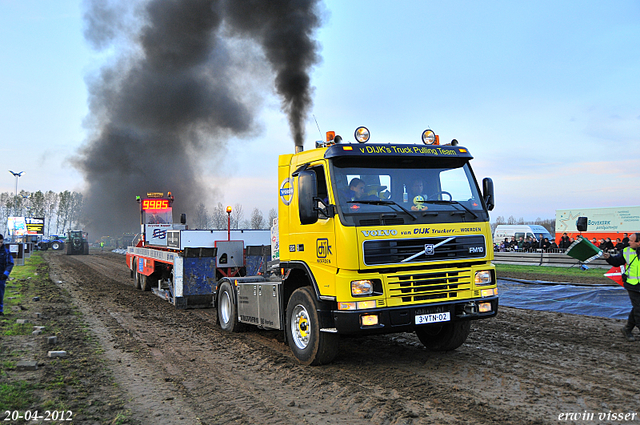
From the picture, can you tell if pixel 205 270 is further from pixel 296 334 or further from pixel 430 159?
pixel 430 159

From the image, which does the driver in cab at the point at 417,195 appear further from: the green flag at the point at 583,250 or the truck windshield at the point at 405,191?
the green flag at the point at 583,250

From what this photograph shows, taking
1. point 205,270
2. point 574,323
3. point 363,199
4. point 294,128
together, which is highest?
point 294,128

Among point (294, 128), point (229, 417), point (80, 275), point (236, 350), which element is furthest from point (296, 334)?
point (80, 275)

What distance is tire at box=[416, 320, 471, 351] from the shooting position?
6.85m

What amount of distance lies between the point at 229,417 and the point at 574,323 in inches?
283

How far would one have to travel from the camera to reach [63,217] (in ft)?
333

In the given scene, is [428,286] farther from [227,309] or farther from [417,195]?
[227,309]

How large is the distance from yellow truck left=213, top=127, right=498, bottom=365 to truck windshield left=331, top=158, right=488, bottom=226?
0.04ft

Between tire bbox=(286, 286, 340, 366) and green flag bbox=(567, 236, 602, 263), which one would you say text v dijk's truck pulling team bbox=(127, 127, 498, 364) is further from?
green flag bbox=(567, 236, 602, 263)

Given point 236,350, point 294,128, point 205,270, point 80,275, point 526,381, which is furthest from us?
point 80,275

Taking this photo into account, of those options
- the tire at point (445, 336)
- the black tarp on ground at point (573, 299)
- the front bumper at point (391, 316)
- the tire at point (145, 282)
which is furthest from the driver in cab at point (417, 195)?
the tire at point (145, 282)

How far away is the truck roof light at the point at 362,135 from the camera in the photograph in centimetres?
654

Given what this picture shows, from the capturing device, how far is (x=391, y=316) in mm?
5738

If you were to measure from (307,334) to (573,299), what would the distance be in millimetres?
7972
